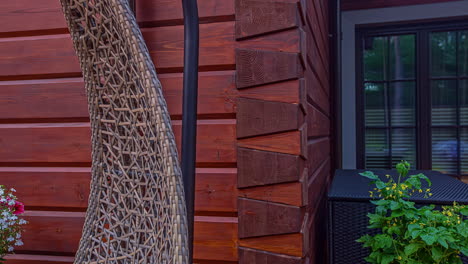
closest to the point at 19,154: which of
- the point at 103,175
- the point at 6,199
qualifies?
the point at 6,199

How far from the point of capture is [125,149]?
0.97m

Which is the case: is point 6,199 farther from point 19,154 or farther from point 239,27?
point 239,27

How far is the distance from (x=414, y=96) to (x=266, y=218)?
319cm

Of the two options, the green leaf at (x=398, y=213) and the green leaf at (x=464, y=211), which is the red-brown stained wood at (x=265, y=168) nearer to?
the green leaf at (x=398, y=213)


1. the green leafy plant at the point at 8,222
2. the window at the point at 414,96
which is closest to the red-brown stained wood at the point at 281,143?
the green leafy plant at the point at 8,222

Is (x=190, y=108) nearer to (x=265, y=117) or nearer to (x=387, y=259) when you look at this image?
(x=265, y=117)

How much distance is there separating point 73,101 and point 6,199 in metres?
0.42

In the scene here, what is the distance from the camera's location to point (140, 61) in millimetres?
841

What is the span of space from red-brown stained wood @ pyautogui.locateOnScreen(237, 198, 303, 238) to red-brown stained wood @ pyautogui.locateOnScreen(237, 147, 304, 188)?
74 millimetres

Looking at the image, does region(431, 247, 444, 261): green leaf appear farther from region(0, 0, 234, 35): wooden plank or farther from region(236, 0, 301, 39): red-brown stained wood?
region(0, 0, 234, 35): wooden plank

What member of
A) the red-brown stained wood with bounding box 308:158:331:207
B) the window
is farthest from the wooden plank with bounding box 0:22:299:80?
the window

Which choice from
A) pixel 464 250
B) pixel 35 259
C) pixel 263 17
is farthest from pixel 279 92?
pixel 35 259

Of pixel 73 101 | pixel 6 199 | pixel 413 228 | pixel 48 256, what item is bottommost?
pixel 48 256

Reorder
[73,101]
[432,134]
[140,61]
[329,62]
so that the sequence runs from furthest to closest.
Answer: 1. [432,134]
2. [329,62]
3. [73,101]
4. [140,61]
